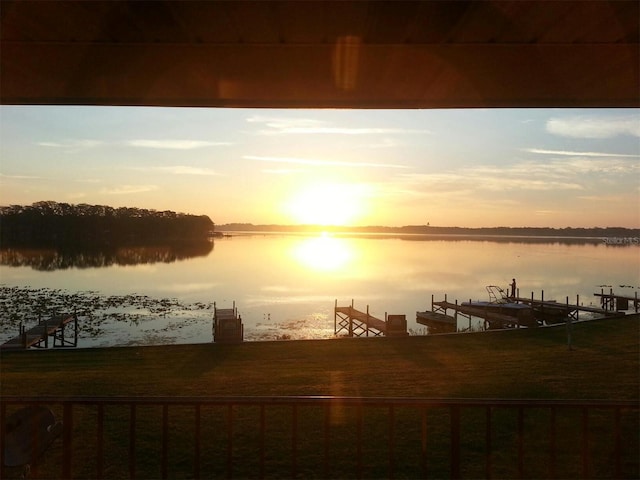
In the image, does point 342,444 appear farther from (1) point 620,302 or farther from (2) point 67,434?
(1) point 620,302

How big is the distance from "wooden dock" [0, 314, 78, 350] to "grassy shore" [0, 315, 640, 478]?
5.55m

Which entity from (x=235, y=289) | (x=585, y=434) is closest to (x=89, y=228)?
(x=235, y=289)

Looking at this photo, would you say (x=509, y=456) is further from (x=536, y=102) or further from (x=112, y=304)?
(x=112, y=304)

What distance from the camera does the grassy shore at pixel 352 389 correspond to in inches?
207

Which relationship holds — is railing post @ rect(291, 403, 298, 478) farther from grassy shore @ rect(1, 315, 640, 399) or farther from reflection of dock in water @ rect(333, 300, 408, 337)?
reflection of dock in water @ rect(333, 300, 408, 337)

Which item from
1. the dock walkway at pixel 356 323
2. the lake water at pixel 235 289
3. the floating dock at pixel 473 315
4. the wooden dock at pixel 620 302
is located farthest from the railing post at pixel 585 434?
the wooden dock at pixel 620 302

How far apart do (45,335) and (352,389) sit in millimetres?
15985

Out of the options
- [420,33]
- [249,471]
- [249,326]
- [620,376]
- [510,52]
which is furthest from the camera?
[249,326]

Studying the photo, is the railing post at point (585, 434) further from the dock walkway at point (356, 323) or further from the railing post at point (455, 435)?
the dock walkway at point (356, 323)

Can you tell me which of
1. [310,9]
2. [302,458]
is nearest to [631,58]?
[310,9]

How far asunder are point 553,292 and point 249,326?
2841cm

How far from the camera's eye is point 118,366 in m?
10.8

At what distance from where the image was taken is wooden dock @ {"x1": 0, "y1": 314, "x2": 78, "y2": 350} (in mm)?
18006

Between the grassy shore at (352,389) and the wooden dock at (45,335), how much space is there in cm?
555
